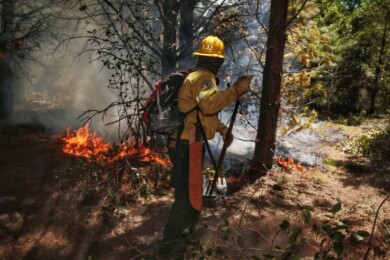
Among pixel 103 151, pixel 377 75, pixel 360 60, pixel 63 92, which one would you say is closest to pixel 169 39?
pixel 103 151

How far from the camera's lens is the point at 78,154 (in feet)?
22.8

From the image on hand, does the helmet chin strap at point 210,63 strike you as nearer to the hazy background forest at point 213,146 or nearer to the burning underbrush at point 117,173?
the hazy background forest at point 213,146

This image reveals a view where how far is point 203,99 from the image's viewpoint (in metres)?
3.70

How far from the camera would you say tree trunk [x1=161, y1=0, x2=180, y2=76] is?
757 centimetres

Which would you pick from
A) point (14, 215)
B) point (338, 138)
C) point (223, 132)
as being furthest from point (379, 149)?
point (14, 215)

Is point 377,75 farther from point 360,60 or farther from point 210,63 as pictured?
point 210,63

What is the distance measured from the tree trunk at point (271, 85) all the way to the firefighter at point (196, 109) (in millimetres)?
2289

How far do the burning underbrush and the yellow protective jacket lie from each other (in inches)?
80.9

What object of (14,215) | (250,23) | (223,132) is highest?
(250,23)

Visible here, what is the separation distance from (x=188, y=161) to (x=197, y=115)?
62 centimetres

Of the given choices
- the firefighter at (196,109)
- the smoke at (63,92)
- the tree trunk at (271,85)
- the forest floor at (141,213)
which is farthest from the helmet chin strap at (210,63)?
the smoke at (63,92)

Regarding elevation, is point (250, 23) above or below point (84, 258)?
above

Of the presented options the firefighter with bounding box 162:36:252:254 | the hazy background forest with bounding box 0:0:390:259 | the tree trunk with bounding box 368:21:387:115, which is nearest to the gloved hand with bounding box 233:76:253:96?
the firefighter with bounding box 162:36:252:254

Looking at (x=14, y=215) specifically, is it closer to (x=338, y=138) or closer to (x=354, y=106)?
(x=338, y=138)
